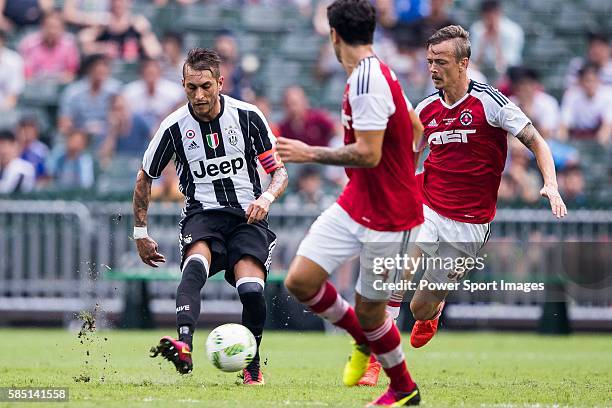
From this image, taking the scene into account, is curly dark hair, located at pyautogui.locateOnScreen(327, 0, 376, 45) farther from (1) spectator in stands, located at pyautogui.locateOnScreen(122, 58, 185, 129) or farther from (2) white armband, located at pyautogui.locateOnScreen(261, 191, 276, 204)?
(1) spectator in stands, located at pyautogui.locateOnScreen(122, 58, 185, 129)

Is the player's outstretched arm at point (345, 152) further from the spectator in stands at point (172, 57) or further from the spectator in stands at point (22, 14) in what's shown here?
the spectator in stands at point (22, 14)

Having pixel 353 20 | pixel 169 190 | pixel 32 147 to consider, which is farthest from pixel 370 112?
pixel 32 147

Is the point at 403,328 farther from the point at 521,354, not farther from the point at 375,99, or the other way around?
the point at 375,99

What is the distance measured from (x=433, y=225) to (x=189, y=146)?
2.20 metres

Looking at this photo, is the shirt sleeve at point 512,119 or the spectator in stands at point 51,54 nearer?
the shirt sleeve at point 512,119

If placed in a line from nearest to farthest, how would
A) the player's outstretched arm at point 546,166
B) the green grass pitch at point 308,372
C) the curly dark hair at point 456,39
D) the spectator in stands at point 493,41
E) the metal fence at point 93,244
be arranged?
1. the green grass pitch at point 308,372
2. the player's outstretched arm at point 546,166
3. the curly dark hair at point 456,39
4. the metal fence at point 93,244
5. the spectator in stands at point 493,41

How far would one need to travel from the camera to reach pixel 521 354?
43.1ft

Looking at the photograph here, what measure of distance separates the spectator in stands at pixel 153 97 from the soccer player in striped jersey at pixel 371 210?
1182 centimetres

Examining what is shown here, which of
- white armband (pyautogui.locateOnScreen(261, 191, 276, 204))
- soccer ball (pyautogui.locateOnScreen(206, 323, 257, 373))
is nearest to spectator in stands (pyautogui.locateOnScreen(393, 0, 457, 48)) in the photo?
white armband (pyautogui.locateOnScreen(261, 191, 276, 204))

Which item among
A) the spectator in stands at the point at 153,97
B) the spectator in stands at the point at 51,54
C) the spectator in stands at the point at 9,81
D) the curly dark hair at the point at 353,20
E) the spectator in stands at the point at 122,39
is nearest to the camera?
the curly dark hair at the point at 353,20

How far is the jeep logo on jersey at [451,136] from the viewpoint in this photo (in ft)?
31.3

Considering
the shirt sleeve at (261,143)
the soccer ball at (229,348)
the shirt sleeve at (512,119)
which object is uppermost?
the shirt sleeve at (512,119)

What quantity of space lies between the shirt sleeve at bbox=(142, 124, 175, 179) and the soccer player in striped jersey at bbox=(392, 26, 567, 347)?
2174 mm

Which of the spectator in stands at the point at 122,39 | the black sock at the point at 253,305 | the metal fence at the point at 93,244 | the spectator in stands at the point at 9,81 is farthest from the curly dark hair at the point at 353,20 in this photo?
the spectator in stands at the point at 9,81
